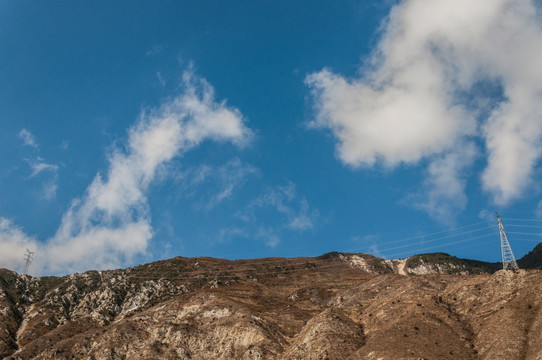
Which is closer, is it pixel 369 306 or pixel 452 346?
pixel 452 346

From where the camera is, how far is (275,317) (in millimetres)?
110000

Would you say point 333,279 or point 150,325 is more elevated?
point 333,279

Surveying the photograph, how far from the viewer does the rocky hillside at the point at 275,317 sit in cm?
7081

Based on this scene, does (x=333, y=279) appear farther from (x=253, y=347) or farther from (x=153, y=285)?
(x=253, y=347)

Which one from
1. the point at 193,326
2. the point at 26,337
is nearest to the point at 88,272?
the point at 26,337

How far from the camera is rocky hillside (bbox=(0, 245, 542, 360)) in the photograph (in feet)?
232

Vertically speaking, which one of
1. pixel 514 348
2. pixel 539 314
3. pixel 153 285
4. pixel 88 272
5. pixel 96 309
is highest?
pixel 88 272

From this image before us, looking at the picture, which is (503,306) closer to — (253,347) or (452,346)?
(452,346)

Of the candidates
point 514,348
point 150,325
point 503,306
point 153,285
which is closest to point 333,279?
point 153,285

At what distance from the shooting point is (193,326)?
367 feet

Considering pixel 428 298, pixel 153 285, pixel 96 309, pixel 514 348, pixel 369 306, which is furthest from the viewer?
pixel 153 285

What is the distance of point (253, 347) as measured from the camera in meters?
90.3

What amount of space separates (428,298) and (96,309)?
422 feet

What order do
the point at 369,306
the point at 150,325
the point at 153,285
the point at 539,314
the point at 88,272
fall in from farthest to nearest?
the point at 88,272 → the point at 153,285 → the point at 150,325 → the point at 369,306 → the point at 539,314
